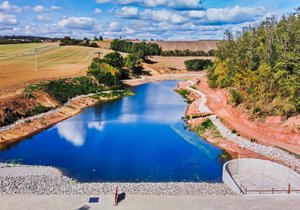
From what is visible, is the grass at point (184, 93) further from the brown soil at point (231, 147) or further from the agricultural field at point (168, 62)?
the agricultural field at point (168, 62)

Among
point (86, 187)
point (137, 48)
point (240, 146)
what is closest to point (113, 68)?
point (137, 48)

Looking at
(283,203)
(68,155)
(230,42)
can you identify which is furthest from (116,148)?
(230,42)

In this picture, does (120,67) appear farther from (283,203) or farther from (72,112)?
(283,203)

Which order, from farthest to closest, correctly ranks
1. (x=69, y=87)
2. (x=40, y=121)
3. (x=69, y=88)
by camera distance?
(x=69, y=87), (x=69, y=88), (x=40, y=121)

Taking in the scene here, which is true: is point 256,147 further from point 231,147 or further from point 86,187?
point 86,187

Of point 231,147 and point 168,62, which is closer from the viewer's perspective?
point 231,147

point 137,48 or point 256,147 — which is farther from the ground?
point 137,48

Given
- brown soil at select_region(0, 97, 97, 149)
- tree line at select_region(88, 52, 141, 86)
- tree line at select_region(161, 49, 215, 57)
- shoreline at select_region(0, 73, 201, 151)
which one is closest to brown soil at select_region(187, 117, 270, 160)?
brown soil at select_region(0, 97, 97, 149)

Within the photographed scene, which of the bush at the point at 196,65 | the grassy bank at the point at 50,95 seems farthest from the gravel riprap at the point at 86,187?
the bush at the point at 196,65
